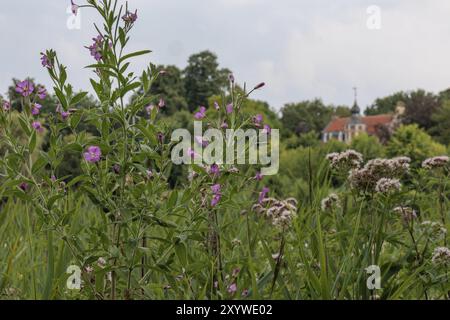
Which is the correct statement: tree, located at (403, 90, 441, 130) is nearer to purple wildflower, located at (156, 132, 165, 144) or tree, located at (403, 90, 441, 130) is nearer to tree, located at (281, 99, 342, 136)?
tree, located at (281, 99, 342, 136)

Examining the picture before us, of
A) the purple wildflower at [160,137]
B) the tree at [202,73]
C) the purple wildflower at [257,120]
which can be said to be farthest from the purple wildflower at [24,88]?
the tree at [202,73]

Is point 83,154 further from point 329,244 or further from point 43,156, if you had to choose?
point 329,244

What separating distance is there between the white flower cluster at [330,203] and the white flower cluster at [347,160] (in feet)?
1.30

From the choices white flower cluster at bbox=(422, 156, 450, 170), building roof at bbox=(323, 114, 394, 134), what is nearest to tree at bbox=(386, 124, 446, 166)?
white flower cluster at bbox=(422, 156, 450, 170)

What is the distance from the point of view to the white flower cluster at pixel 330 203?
3418mm

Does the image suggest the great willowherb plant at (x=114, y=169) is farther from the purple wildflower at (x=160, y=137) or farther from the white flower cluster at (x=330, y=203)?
the white flower cluster at (x=330, y=203)

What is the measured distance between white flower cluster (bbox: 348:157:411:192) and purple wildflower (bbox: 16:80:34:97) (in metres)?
1.69

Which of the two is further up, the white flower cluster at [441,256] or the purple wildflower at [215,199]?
the purple wildflower at [215,199]

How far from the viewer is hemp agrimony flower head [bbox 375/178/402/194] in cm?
263

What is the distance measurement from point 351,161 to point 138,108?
4.77 feet

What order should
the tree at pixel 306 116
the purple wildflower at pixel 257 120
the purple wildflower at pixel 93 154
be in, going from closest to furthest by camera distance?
the purple wildflower at pixel 93 154
the purple wildflower at pixel 257 120
the tree at pixel 306 116

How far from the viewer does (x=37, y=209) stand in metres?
2.02

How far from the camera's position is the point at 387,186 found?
2656 millimetres
